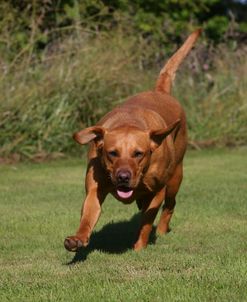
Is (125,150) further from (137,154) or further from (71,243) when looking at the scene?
(71,243)

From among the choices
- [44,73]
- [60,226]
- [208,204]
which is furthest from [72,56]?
[60,226]

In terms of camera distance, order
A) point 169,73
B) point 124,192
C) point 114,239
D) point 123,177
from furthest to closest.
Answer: point 169,73, point 114,239, point 124,192, point 123,177


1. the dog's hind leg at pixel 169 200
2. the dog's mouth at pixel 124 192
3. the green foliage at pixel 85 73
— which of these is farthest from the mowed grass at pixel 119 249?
the green foliage at pixel 85 73

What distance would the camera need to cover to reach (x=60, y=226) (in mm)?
8430

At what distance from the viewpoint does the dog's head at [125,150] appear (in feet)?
21.6

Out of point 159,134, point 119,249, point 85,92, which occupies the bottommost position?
point 85,92

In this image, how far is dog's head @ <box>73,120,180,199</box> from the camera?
6.58 metres

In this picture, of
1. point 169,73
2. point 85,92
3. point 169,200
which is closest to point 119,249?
point 169,200

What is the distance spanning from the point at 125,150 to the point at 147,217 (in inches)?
33.1

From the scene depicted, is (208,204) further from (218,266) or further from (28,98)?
(28,98)

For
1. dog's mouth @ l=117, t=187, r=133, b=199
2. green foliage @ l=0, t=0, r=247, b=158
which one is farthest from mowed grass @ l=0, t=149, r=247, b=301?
green foliage @ l=0, t=0, r=247, b=158

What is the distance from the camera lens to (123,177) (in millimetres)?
6523

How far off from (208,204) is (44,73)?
19.7ft

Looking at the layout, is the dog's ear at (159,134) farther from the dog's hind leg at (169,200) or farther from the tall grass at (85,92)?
the tall grass at (85,92)
